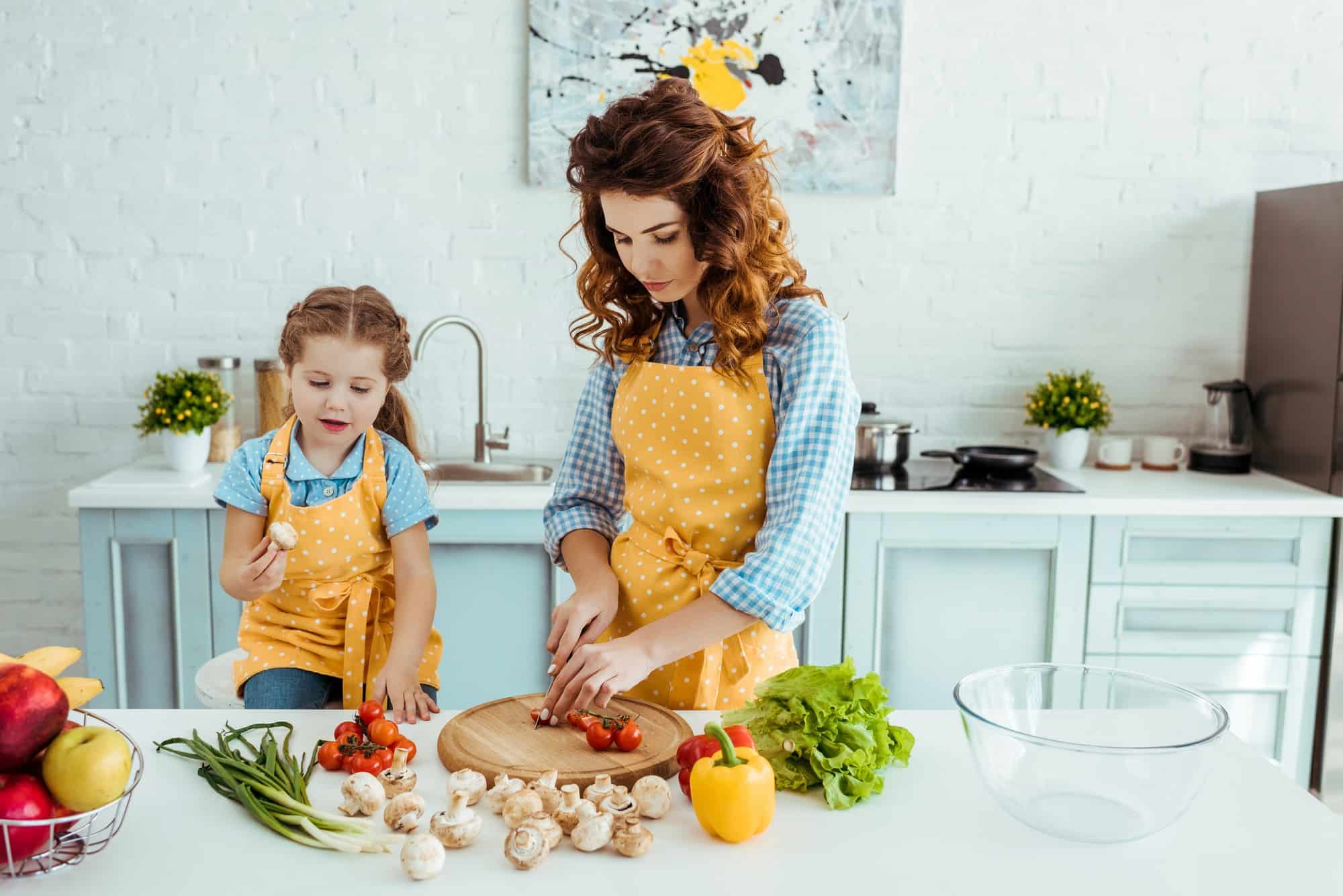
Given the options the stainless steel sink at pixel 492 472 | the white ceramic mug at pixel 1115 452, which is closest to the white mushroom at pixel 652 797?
the stainless steel sink at pixel 492 472

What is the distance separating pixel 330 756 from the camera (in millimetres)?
1331

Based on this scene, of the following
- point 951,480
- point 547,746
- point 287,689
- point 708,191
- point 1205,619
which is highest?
point 708,191

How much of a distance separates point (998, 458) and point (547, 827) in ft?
7.18

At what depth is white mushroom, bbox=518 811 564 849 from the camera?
1.15m

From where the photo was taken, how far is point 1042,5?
10.8ft

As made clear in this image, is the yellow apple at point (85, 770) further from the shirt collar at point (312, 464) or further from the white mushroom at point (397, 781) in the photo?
the shirt collar at point (312, 464)

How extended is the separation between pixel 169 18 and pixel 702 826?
288 cm

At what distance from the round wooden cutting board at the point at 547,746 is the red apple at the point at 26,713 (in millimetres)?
454

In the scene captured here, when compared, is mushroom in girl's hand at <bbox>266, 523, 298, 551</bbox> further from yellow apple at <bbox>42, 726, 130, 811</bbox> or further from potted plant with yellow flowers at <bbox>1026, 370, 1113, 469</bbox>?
potted plant with yellow flowers at <bbox>1026, 370, 1113, 469</bbox>

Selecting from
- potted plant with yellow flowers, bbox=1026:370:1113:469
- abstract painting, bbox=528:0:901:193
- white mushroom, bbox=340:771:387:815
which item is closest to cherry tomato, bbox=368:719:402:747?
white mushroom, bbox=340:771:387:815

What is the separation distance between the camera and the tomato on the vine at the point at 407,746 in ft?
4.50

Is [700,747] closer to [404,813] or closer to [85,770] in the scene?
[404,813]

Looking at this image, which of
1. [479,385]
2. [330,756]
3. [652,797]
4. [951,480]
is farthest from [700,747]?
[479,385]

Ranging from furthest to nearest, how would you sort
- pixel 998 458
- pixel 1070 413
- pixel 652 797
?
pixel 1070 413, pixel 998 458, pixel 652 797
